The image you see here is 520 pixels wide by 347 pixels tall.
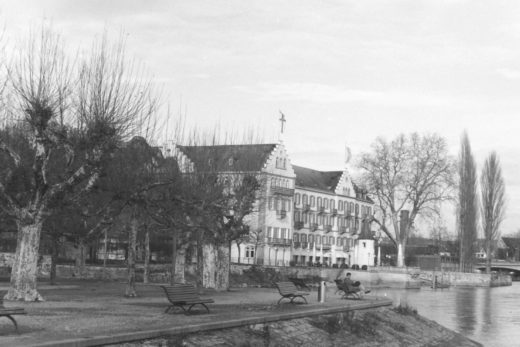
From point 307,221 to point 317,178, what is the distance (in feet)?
35.1

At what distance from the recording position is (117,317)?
2020 centimetres

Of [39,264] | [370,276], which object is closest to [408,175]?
[370,276]

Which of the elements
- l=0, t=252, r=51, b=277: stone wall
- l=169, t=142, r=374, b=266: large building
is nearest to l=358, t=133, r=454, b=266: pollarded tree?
l=169, t=142, r=374, b=266: large building

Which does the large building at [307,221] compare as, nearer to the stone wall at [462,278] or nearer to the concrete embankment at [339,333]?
the stone wall at [462,278]

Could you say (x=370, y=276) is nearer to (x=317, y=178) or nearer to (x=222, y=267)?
(x=317, y=178)

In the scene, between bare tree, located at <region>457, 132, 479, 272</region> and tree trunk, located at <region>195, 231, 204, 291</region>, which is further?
bare tree, located at <region>457, 132, 479, 272</region>

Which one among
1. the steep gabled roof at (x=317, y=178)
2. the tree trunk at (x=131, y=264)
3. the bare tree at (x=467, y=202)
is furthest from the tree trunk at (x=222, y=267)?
the steep gabled roof at (x=317, y=178)

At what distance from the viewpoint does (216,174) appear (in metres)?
38.8

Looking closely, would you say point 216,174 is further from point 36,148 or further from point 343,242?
point 343,242

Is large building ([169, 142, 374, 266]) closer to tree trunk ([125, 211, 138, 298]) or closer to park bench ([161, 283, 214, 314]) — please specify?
tree trunk ([125, 211, 138, 298])

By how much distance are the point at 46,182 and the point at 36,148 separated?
110 cm

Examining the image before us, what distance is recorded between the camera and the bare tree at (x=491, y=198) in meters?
106

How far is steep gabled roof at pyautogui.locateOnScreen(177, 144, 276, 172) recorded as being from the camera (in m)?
38.8

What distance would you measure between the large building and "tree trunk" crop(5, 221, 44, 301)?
61.9 meters
